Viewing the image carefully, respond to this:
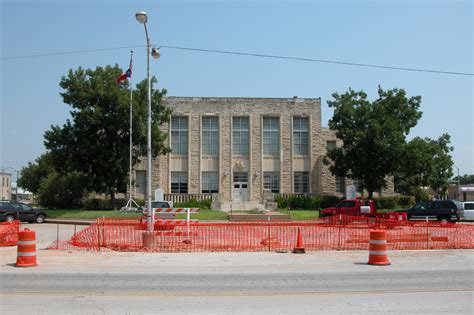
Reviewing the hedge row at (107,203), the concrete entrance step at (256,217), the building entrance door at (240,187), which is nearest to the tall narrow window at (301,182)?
the building entrance door at (240,187)

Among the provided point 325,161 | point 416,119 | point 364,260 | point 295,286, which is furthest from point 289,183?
point 295,286

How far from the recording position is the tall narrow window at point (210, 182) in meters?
48.6

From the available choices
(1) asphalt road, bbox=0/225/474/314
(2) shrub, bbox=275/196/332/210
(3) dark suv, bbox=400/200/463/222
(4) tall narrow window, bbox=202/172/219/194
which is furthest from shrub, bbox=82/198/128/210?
(1) asphalt road, bbox=0/225/474/314

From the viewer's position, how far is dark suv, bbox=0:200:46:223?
32797 mm

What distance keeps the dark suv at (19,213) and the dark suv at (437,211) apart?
26.0 m

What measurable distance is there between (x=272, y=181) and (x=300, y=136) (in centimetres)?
550

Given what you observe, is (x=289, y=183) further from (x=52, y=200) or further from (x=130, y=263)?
(x=130, y=263)

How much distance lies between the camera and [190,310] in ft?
26.5

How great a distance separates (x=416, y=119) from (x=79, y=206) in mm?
33906

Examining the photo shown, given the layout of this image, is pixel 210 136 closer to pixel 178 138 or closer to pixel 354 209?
pixel 178 138

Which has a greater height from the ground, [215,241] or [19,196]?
[215,241]

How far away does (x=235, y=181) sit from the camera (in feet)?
160

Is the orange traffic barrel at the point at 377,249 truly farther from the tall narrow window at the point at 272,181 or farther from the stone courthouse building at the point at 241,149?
the tall narrow window at the point at 272,181

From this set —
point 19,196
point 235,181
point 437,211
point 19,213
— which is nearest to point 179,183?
point 235,181
